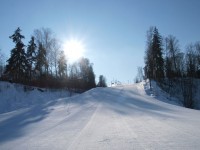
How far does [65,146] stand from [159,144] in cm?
236

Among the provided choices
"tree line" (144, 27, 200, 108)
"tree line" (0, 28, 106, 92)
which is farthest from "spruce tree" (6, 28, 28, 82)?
"tree line" (144, 27, 200, 108)

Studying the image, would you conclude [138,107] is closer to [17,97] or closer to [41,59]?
[17,97]

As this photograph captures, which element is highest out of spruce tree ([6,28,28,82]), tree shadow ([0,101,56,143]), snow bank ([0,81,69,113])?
spruce tree ([6,28,28,82])

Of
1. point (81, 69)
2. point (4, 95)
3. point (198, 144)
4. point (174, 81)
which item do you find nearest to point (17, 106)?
point (4, 95)

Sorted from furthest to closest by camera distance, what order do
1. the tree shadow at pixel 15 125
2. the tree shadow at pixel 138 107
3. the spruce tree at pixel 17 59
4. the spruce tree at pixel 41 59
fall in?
the spruce tree at pixel 41 59
the spruce tree at pixel 17 59
the tree shadow at pixel 138 107
the tree shadow at pixel 15 125

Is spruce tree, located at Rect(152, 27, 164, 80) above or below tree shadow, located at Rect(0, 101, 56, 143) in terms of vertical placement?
above

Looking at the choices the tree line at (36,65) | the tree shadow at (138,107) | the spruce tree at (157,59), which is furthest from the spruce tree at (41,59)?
the tree shadow at (138,107)

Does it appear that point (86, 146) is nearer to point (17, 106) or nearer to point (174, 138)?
point (174, 138)

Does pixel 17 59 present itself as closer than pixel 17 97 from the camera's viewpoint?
No

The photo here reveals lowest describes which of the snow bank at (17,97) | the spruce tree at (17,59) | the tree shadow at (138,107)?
the tree shadow at (138,107)

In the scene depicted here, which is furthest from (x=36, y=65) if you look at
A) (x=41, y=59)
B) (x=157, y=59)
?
(x=157, y=59)

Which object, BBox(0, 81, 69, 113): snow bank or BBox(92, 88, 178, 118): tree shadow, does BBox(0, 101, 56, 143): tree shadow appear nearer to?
BBox(92, 88, 178, 118): tree shadow

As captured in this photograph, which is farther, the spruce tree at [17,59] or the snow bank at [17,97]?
the spruce tree at [17,59]

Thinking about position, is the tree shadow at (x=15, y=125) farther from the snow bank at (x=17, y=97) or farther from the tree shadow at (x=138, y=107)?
the snow bank at (x=17, y=97)
